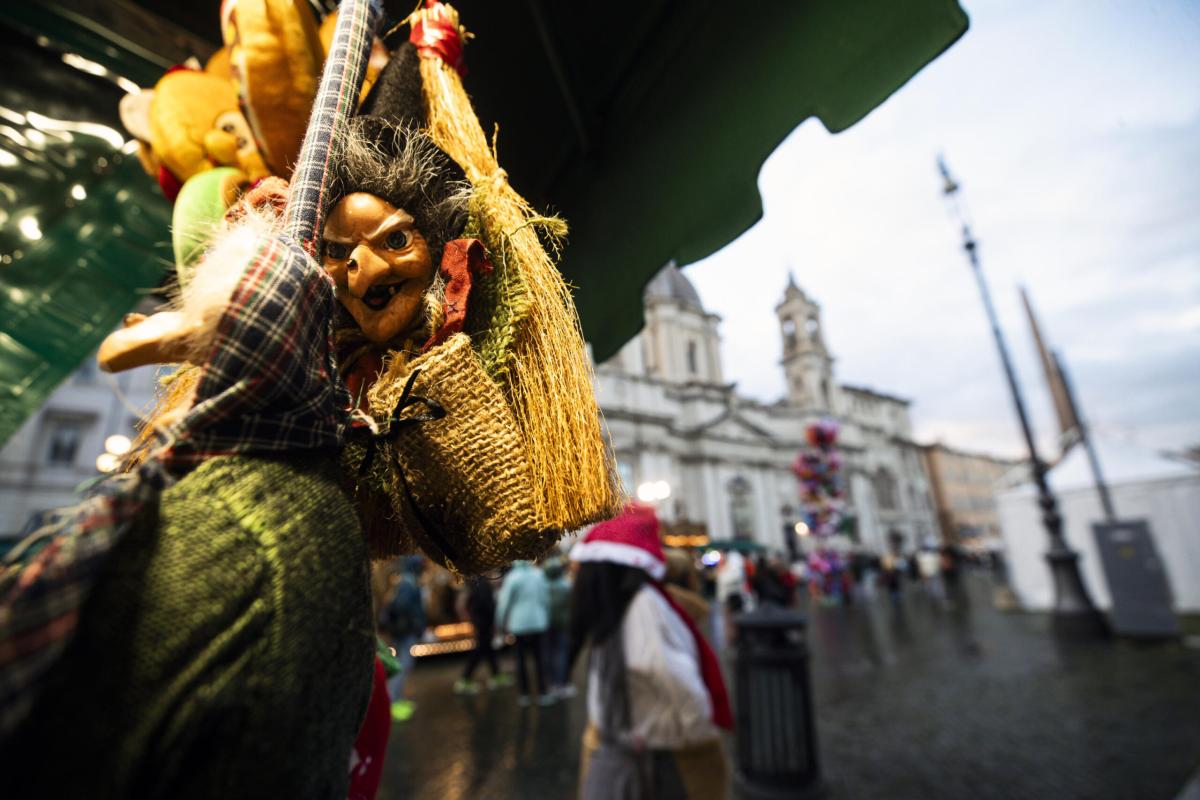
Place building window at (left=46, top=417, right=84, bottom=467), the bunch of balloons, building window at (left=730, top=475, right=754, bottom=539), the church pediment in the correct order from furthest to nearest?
building window at (left=730, top=475, right=754, bottom=539)
the church pediment
the bunch of balloons
building window at (left=46, top=417, right=84, bottom=467)

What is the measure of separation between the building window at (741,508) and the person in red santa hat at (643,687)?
32179 mm

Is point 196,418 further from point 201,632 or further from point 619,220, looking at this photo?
point 619,220

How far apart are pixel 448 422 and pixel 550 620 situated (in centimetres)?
674

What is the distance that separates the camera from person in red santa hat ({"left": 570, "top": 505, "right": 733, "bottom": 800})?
2578 mm

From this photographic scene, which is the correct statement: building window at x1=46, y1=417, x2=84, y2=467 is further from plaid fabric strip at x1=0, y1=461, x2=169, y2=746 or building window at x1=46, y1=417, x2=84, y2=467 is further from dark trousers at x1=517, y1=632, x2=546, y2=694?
plaid fabric strip at x1=0, y1=461, x2=169, y2=746

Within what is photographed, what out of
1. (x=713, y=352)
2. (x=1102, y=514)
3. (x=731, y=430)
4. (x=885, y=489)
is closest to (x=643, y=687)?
(x=1102, y=514)

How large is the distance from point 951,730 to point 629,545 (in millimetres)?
4059

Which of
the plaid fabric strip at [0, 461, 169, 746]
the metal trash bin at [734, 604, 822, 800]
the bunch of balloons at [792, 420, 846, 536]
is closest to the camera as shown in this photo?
the plaid fabric strip at [0, 461, 169, 746]

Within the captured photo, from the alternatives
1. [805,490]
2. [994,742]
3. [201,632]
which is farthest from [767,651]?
[805,490]

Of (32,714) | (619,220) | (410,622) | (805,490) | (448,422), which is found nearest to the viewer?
(32,714)

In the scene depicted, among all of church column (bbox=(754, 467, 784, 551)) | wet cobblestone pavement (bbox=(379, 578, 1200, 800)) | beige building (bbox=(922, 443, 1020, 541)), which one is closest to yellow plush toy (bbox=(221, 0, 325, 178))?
wet cobblestone pavement (bbox=(379, 578, 1200, 800))

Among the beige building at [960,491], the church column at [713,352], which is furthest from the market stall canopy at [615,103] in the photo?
the beige building at [960,491]

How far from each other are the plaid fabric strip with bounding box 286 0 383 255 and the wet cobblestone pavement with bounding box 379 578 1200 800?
4.39 m

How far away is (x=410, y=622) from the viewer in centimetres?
599
